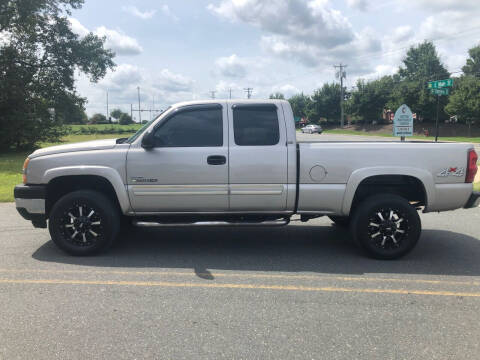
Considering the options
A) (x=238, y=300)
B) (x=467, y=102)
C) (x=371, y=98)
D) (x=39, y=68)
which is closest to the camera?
(x=238, y=300)

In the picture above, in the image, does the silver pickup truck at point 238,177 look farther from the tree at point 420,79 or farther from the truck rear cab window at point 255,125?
the tree at point 420,79

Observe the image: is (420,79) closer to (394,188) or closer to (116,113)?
(394,188)

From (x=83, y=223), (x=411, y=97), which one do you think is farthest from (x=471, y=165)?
(x=411, y=97)

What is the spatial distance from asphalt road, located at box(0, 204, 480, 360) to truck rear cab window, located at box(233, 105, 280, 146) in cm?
150

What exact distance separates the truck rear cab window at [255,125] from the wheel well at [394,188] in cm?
134

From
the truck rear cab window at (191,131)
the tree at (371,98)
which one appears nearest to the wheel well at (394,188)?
the truck rear cab window at (191,131)

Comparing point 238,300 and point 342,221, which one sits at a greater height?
point 342,221

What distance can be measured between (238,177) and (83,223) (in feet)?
6.76

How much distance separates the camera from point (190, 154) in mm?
4848

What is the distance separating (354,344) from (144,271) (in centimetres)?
251

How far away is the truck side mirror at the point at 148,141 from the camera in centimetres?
480

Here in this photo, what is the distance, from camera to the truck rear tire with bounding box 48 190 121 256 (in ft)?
16.0

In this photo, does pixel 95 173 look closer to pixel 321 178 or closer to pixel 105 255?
pixel 105 255

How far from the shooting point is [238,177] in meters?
4.85
